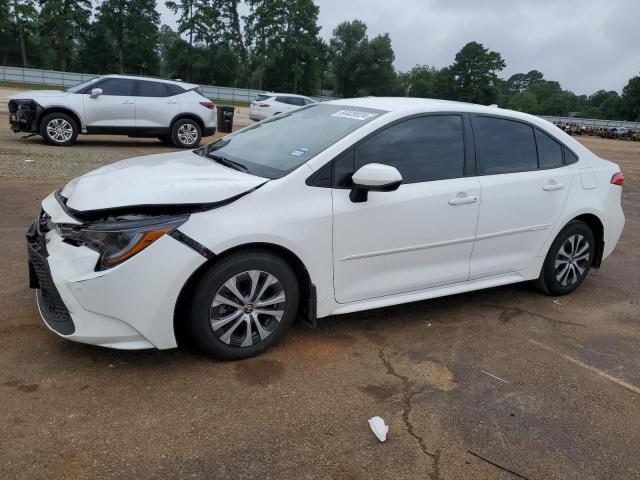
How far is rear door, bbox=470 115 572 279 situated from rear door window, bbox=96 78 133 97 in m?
10.0

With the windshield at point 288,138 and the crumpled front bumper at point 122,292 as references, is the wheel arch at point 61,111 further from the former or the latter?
the crumpled front bumper at point 122,292

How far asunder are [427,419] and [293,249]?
1.21 metres

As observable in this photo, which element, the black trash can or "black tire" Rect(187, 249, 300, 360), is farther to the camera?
the black trash can

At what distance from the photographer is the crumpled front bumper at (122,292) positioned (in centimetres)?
294

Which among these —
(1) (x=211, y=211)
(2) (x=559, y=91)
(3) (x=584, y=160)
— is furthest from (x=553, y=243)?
(2) (x=559, y=91)

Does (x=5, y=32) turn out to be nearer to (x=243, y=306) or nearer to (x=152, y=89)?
(x=152, y=89)

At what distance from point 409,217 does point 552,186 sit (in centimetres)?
152

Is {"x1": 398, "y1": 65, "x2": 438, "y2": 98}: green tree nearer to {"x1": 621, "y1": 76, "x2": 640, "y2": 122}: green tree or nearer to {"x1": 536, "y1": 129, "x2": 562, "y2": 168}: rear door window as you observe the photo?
{"x1": 621, "y1": 76, "x2": 640, "y2": 122}: green tree

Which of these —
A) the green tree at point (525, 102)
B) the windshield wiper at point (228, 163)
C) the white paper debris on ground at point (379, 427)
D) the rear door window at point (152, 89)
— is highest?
the green tree at point (525, 102)

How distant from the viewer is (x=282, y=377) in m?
3.29

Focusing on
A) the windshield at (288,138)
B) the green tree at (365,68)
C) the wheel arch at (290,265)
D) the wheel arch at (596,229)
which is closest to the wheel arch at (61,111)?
the windshield at (288,138)

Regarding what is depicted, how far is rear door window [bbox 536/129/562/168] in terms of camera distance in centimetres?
459

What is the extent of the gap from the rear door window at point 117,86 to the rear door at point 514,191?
10.0 meters

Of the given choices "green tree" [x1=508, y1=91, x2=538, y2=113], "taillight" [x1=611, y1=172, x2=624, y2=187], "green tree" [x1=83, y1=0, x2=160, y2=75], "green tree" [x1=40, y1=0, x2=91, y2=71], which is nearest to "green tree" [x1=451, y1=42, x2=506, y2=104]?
"green tree" [x1=508, y1=91, x2=538, y2=113]
